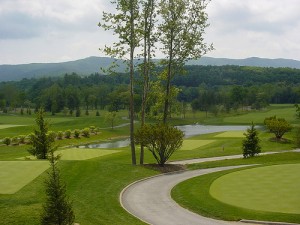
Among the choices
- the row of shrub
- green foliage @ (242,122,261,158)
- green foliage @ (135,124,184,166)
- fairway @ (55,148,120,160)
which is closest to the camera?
green foliage @ (135,124,184,166)

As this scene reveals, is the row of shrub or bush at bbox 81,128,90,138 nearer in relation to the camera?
the row of shrub

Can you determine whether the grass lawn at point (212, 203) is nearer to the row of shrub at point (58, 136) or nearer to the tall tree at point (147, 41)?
the tall tree at point (147, 41)

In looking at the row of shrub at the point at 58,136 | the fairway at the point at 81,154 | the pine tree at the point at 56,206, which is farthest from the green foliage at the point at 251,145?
the row of shrub at the point at 58,136

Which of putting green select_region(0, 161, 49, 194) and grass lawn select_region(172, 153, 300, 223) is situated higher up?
putting green select_region(0, 161, 49, 194)

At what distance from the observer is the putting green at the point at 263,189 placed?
2252 centimetres

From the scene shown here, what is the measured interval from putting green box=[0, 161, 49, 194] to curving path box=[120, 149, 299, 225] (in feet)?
24.0

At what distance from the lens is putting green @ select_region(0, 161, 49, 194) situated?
26.7 m

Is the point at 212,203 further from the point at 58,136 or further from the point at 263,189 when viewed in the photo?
the point at 58,136

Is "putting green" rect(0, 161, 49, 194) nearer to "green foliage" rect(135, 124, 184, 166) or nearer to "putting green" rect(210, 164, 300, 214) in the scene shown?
"green foliage" rect(135, 124, 184, 166)

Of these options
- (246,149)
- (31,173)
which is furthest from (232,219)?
(246,149)

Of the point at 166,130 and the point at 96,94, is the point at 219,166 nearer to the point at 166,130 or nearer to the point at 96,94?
the point at 166,130

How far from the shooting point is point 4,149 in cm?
6875

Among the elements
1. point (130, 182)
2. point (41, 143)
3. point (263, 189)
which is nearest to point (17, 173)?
point (130, 182)

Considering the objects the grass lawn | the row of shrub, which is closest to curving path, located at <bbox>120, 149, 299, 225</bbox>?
the grass lawn
